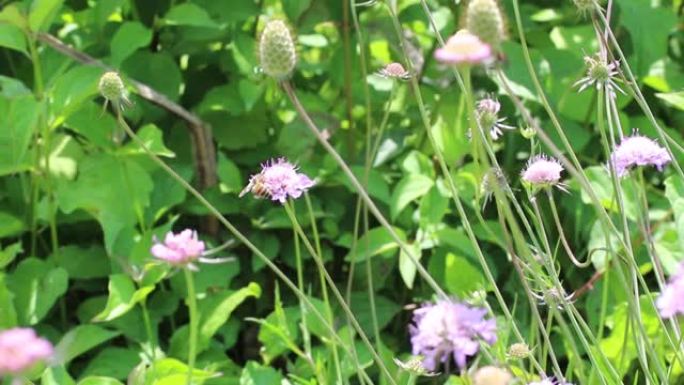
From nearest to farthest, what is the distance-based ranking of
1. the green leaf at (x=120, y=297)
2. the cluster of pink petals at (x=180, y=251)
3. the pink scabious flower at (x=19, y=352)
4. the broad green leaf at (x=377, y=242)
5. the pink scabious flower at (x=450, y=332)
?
the pink scabious flower at (x=19, y=352) → the pink scabious flower at (x=450, y=332) → the cluster of pink petals at (x=180, y=251) → the green leaf at (x=120, y=297) → the broad green leaf at (x=377, y=242)

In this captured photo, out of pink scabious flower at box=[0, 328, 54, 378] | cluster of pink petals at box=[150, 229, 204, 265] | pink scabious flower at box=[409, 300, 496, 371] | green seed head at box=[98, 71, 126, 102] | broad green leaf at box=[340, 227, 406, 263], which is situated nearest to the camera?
pink scabious flower at box=[0, 328, 54, 378]

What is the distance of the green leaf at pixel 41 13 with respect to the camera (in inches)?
57.1

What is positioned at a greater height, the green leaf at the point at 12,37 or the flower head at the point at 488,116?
the flower head at the point at 488,116

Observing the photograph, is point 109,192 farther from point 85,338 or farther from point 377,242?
point 377,242

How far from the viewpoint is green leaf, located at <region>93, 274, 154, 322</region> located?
1.38m

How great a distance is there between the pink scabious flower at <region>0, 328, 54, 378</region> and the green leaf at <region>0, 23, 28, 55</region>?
94cm

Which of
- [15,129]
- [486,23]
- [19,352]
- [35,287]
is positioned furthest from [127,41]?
[19,352]

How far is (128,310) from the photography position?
1.47 metres

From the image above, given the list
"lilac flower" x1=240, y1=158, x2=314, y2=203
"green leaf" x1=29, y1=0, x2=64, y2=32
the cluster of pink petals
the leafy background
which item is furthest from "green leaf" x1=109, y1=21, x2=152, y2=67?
the cluster of pink petals

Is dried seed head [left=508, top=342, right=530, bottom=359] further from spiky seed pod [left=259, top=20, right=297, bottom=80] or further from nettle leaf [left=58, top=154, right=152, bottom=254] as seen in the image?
nettle leaf [left=58, top=154, right=152, bottom=254]

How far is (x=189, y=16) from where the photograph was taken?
1573 mm

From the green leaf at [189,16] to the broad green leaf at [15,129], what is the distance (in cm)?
23

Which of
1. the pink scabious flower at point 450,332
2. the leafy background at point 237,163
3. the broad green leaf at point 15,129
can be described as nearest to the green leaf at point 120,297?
the leafy background at point 237,163

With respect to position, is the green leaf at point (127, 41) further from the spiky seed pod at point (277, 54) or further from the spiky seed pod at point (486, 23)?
the spiky seed pod at point (486, 23)
